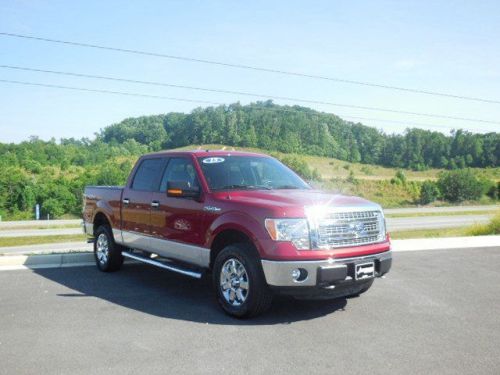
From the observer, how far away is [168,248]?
640cm

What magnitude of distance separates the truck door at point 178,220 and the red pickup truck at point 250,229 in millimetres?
13

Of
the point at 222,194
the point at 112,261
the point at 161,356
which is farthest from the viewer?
the point at 112,261

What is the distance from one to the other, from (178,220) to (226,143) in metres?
58.1

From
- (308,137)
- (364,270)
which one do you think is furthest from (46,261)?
(308,137)

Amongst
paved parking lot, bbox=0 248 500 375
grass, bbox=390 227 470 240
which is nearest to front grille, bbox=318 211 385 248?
paved parking lot, bbox=0 248 500 375

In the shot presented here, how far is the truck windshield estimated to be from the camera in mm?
6102

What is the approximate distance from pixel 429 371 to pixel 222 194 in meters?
2.97

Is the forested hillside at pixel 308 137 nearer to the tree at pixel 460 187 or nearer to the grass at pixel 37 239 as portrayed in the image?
the tree at pixel 460 187

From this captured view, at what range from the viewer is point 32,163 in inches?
2625

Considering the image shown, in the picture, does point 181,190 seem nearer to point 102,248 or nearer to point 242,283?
point 242,283

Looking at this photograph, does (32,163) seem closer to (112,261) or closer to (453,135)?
(112,261)

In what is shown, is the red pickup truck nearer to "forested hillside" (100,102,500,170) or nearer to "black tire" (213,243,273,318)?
"black tire" (213,243,273,318)

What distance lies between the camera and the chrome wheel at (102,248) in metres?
7.81

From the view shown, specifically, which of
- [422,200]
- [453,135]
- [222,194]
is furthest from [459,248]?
[453,135]
